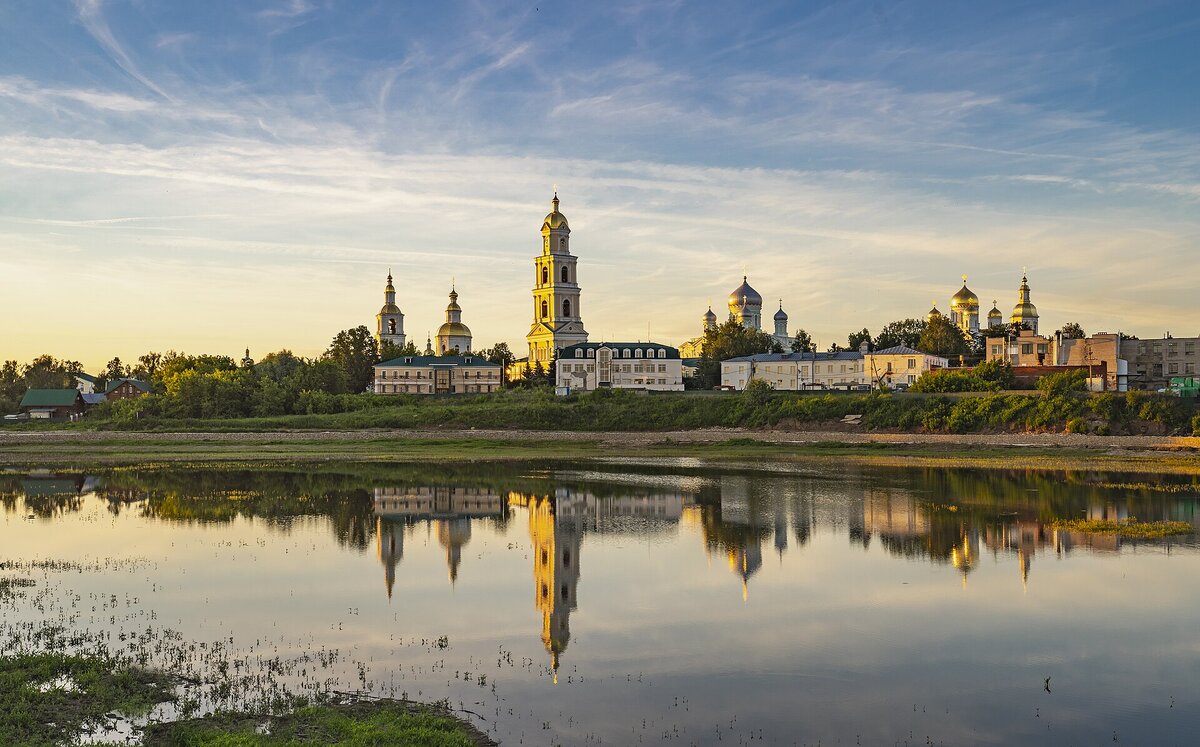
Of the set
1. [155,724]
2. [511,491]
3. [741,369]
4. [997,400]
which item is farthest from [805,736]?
[741,369]

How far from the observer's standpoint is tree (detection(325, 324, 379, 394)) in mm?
117000

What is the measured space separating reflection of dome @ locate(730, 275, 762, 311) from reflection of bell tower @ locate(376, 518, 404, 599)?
116357 millimetres

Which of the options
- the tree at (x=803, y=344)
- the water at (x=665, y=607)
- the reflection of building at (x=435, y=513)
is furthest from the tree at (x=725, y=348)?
the water at (x=665, y=607)

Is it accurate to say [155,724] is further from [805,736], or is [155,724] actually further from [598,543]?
[598,543]

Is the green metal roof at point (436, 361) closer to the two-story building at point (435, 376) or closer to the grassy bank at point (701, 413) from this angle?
the two-story building at point (435, 376)

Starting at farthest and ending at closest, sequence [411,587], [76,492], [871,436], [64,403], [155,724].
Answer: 1. [64,403]
2. [871,436]
3. [76,492]
4. [411,587]
5. [155,724]

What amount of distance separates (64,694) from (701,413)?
7352 cm

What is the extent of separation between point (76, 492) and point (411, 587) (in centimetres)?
2785

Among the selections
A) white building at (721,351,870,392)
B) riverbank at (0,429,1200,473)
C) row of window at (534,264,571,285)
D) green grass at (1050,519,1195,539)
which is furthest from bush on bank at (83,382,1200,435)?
green grass at (1050,519,1195,539)

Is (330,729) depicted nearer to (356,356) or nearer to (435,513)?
(435,513)

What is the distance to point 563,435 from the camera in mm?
81938

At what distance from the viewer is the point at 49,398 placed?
118875 millimetres

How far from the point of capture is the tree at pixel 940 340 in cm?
11319

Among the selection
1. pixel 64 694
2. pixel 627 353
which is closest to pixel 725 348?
pixel 627 353
